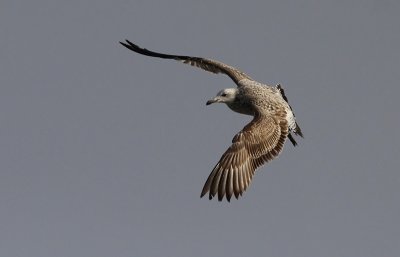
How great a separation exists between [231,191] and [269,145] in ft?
9.08

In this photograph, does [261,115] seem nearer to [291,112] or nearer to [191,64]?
[291,112]

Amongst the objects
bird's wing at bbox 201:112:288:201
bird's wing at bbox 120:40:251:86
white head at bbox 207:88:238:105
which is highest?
bird's wing at bbox 120:40:251:86

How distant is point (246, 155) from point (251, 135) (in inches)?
29.9

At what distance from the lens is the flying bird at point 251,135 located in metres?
32.8

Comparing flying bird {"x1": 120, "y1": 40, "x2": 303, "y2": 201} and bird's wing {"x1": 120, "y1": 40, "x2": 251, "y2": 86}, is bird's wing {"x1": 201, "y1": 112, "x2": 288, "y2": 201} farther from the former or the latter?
bird's wing {"x1": 120, "y1": 40, "x2": 251, "y2": 86}

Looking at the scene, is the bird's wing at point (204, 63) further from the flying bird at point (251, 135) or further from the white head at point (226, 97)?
the white head at point (226, 97)

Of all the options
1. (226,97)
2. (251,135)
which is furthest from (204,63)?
(251,135)

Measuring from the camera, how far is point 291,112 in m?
37.2

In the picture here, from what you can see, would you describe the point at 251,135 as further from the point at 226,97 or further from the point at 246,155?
the point at 226,97

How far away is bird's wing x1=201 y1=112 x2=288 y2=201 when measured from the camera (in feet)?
107

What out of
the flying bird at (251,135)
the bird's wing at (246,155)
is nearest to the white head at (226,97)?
the flying bird at (251,135)

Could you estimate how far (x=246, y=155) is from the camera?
33875 mm

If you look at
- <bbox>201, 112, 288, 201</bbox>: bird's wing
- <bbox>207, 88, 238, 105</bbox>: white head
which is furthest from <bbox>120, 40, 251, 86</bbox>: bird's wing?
<bbox>201, 112, 288, 201</bbox>: bird's wing

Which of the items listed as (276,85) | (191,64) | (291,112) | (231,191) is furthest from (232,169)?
(191,64)
